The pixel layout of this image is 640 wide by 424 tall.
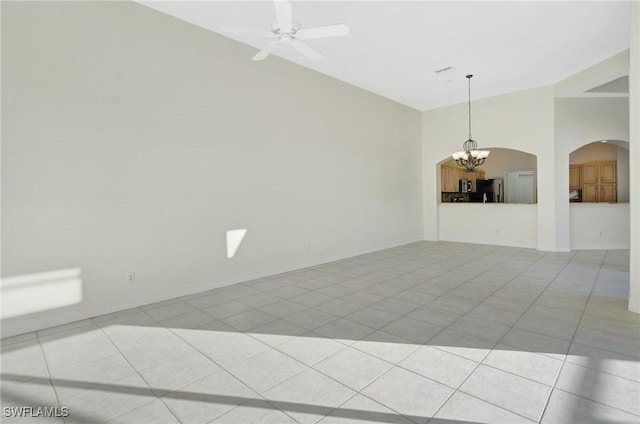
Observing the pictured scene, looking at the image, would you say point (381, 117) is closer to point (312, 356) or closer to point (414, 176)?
point (414, 176)

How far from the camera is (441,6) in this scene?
3730 millimetres

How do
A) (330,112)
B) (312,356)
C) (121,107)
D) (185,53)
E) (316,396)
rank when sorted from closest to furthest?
(316,396) → (312,356) → (121,107) → (185,53) → (330,112)

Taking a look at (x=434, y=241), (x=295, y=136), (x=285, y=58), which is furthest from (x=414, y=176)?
(x=285, y=58)

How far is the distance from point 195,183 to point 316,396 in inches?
121

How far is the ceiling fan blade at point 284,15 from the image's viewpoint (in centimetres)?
270

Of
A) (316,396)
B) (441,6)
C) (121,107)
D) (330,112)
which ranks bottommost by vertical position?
(316,396)

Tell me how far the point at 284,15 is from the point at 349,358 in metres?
3.04

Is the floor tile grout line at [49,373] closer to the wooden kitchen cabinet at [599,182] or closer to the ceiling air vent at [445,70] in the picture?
the ceiling air vent at [445,70]

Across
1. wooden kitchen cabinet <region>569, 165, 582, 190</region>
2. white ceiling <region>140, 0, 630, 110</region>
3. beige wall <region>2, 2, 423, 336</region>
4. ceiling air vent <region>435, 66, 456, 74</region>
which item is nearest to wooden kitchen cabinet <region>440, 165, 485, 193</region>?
wooden kitchen cabinet <region>569, 165, 582, 190</region>

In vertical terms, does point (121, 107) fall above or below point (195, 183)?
above

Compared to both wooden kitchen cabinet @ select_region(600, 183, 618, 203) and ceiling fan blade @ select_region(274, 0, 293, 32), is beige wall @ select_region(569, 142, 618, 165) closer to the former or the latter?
wooden kitchen cabinet @ select_region(600, 183, 618, 203)

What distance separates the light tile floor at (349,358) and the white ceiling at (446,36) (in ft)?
11.0

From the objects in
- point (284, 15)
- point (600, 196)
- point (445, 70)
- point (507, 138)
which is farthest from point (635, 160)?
point (600, 196)

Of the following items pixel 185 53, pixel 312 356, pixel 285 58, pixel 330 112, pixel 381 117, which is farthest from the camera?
pixel 381 117
